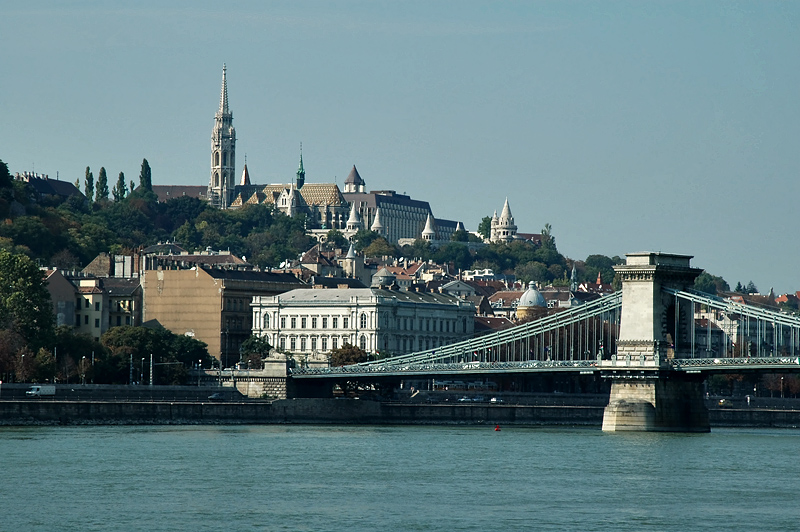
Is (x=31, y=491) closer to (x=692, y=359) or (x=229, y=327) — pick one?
(x=692, y=359)

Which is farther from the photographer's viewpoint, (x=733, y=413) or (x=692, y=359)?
(x=733, y=413)

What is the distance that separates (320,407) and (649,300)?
14.0 metres

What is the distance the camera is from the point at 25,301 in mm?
78812

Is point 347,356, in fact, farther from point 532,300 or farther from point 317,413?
point 532,300

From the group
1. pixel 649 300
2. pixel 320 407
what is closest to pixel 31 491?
pixel 649 300

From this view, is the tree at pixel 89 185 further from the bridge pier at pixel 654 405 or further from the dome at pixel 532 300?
the bridge pier at pixel 654 405

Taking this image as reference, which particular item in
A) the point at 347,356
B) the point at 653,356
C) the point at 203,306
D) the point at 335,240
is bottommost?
the point at 653,356

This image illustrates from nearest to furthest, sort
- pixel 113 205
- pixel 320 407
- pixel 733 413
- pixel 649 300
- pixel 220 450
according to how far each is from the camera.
A: pixel 220 450, pixel 649 300, pixel 320 407, pixel 733 413, pixel 113 205

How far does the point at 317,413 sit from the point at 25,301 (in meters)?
15.3

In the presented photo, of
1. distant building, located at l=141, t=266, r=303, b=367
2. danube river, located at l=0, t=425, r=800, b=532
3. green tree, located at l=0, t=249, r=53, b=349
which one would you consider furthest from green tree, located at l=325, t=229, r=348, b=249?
danube river, located at l=0, t=425, r=800, b=532

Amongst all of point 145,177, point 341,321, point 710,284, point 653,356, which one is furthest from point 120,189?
point 653,356

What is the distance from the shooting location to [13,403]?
61.2 m

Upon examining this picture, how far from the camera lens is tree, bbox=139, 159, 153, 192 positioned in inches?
7253

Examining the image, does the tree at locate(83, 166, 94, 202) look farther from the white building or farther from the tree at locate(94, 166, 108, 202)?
the white building
